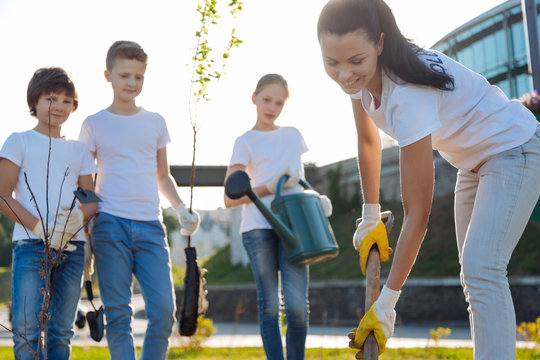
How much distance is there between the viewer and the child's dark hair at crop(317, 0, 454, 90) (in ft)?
6.70

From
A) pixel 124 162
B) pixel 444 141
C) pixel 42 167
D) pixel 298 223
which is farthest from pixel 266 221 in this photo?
pixel 444 141

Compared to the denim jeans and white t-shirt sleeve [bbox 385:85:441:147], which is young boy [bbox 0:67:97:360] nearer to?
white t-shirt sleeve [bbox 385:85:441:147]

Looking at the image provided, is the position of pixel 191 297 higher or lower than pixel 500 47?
lower

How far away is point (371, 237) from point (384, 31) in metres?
0.74

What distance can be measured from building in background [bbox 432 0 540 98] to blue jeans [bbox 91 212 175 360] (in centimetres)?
2231

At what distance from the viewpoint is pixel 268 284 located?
3510mm

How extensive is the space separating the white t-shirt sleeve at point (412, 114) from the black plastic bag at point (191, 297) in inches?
61.7

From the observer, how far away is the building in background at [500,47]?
24109 mm

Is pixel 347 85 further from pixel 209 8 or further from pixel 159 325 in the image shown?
pixel 159 325

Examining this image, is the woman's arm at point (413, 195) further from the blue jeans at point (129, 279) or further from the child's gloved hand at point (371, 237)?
the blue jeans at point (129, 279)

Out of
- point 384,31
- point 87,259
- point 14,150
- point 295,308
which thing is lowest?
point 295,308

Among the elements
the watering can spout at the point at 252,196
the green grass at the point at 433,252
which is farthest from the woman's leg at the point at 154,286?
the green grass at the point at 433,252

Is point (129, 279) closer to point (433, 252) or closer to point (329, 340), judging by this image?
point (329, 340)

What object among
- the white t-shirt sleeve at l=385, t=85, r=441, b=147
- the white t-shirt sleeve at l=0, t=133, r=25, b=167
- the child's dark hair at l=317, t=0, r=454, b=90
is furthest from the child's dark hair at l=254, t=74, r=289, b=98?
the white t-shirt sleeve at l=385, t=85, r=441, b=147
